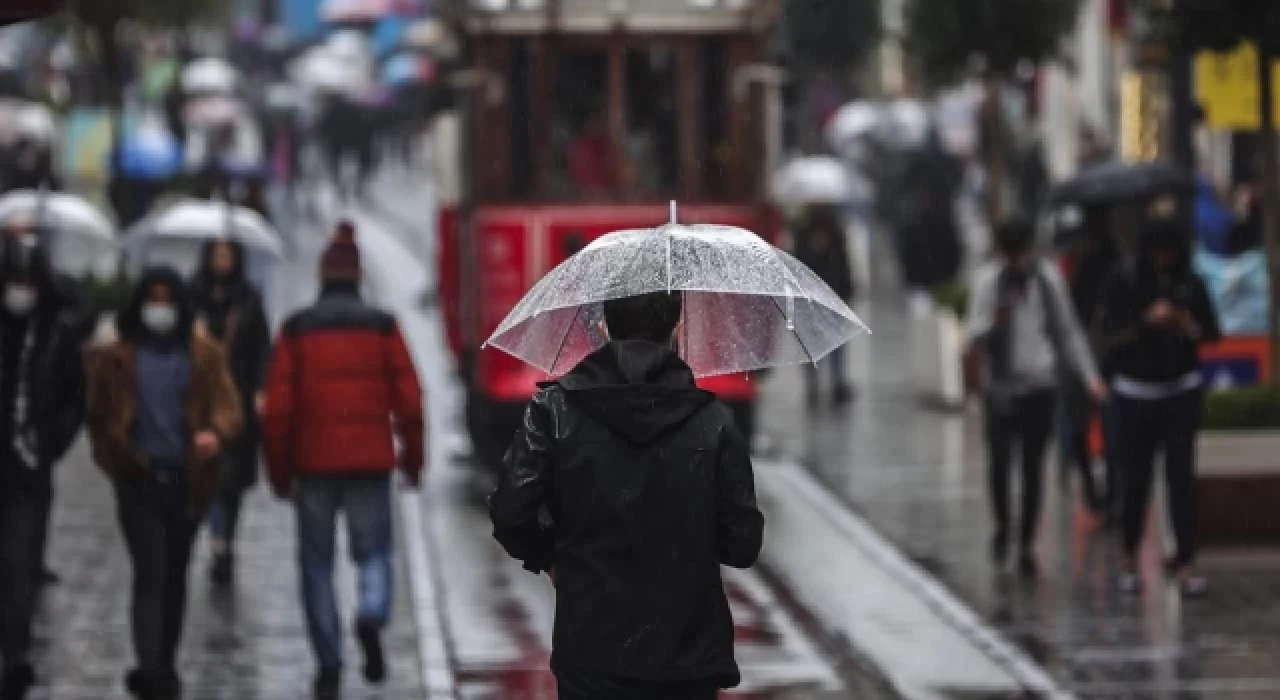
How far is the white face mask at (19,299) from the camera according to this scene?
1146 centimetres

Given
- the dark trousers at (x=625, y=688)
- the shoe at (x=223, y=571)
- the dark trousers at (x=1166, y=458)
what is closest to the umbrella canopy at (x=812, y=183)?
the shoe at (x=223, y=571)

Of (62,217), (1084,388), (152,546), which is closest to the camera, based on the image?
(152,546)

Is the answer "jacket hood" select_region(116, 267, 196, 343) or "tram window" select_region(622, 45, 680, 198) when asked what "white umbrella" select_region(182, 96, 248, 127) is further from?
"jacket hood" select_region(116, 267, 196, 343)

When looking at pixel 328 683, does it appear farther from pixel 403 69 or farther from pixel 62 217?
pixel 403 69

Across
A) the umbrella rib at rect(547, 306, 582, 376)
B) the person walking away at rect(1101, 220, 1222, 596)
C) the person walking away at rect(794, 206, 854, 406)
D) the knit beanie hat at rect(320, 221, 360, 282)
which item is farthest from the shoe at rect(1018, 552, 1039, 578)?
the person walking away at rect(794, 206, 854, 406)

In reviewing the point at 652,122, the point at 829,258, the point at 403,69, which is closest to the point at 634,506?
the point at 652,122

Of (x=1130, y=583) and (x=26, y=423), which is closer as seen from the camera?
(x=26, y=423)

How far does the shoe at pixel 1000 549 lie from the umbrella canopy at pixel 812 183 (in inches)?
692

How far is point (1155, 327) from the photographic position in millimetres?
13703

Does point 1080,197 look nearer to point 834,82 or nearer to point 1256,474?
point 1256,474

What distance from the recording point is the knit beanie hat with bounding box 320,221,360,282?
38.2ft

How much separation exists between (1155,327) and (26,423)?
496cm

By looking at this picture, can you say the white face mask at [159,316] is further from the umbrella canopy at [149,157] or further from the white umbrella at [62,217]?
the umbrella canopy at [149,157]

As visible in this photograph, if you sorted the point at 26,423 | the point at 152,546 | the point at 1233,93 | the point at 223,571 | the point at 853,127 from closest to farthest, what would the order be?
1. the point at 152,546
2. the point at 26,423
3. the point at 223,571
4. the point at 1233,93
5. the point at 853,127
